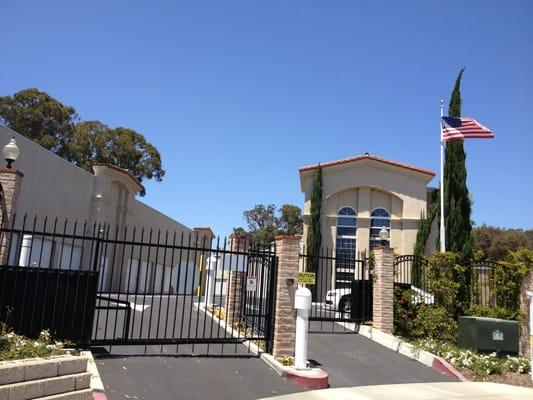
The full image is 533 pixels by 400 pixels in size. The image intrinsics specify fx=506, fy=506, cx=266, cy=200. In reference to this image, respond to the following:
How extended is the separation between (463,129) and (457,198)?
664 cm

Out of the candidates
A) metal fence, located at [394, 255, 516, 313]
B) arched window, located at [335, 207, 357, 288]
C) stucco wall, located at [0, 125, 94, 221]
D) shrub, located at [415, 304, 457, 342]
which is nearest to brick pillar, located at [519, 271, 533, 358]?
metal fence, located at [394, 255, 516, 313]

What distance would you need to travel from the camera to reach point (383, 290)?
13.7m

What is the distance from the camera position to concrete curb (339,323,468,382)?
35.7ft

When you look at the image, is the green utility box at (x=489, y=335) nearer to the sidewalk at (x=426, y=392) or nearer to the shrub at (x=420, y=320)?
the shrub at (x=420, y=320)

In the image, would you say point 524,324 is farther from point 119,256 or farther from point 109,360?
point 119,256

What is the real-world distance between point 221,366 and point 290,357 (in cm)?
147

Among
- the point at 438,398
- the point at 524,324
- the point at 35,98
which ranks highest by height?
the point at 35,98

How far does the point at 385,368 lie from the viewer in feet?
35.2

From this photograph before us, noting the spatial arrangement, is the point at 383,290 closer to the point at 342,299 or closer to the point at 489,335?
the point at 489,335

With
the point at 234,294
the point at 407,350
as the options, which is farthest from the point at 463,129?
the point at 234,294

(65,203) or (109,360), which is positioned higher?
(65,203)

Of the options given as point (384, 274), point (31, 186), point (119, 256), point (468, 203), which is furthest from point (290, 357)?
point (119, 256)

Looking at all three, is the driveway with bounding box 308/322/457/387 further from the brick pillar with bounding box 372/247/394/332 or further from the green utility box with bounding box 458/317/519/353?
the green utility box with bounding box 458/317/519/353

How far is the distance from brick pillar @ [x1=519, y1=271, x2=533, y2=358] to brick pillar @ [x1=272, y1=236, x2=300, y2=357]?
7.36m
